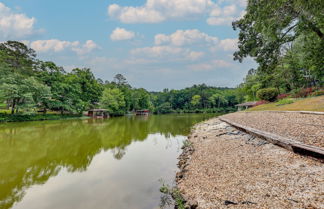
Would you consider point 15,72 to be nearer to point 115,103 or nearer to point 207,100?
point 115,103

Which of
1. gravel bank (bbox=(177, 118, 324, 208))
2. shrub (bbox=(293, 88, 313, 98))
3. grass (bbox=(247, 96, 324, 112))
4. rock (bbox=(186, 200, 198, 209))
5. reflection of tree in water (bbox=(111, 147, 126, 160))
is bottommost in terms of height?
reflection of tree in water (bbox=(111, 147, 126, 160))

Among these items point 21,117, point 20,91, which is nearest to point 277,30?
point 20,91

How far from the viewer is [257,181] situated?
3.13 metres

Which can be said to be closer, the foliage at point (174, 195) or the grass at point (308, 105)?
the foliage at point (174, 195)

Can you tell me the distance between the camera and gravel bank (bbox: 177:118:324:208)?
2.45 meters

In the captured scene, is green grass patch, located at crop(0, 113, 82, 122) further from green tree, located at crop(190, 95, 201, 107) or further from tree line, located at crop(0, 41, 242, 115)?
green tree, located at crop(190, 95, 201, 107)

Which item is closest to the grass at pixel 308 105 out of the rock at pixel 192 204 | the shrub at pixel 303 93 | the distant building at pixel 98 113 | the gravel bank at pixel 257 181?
the shrub at pixel 303 93

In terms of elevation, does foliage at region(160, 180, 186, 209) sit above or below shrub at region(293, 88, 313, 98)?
below

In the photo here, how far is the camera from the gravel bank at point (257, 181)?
2.45 metres

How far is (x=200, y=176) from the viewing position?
162 inches

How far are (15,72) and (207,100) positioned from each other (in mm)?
55996

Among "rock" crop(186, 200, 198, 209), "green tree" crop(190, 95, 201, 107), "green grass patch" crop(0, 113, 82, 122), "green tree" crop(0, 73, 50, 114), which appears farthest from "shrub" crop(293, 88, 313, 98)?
"green tree" crop(190, 95, 201, 107)

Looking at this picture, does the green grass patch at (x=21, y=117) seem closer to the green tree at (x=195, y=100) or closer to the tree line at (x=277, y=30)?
the tree line at (x=277, y=30)

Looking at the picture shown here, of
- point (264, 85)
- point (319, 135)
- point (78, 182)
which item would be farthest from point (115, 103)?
point (319, 135)
